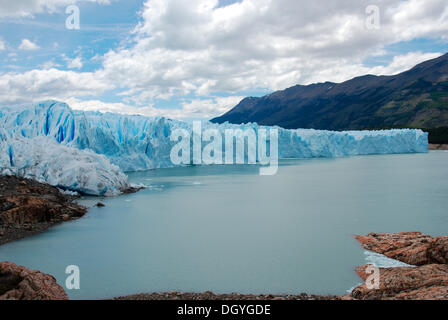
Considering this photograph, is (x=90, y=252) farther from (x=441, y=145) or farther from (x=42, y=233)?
(x=441, y=145)

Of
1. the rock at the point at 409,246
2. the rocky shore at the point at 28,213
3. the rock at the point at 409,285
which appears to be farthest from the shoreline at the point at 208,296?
the rocky shore at the point at 28,213

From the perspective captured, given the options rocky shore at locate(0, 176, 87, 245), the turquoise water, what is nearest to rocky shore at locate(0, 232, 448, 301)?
the turquoise water

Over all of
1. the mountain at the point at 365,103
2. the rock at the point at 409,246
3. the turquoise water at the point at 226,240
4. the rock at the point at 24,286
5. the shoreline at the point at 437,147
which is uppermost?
the mountain at the point at 365,103

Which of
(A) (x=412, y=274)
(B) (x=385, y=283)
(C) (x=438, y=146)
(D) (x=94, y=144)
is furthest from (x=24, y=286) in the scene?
(C) (x=438, y=146)

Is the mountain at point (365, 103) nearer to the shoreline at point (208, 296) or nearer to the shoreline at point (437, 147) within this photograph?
the shoreline at point (437, 147)

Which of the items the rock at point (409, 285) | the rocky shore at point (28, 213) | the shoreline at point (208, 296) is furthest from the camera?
the rocky shore at point (28, 213)

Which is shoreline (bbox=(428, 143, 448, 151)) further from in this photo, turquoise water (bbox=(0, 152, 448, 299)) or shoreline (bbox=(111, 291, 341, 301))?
shoreline (bbox=(111, 291, 341, 301))
